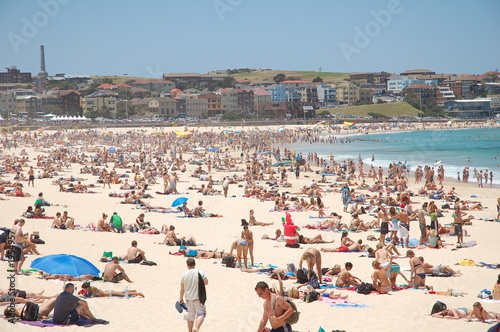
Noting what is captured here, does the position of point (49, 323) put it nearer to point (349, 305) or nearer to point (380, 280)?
point (349, 305)

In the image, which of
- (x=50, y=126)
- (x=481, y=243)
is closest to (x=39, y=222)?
(x=481, y=243)

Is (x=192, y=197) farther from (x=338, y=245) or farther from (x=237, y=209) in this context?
(x=338, y=245)

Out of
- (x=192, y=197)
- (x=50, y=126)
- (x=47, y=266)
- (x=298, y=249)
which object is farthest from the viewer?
(x=50, y=126)

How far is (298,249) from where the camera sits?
35.3 ft

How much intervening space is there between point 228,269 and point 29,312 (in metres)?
3.55

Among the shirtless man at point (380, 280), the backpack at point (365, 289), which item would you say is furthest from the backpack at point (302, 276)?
the shirtless man at point (380, 280)

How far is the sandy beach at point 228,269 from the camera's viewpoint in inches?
258

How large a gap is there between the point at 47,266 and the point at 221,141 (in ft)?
144

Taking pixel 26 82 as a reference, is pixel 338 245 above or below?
below

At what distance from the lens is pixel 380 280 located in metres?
7.91

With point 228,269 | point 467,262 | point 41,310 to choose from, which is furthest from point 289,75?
point 41,310

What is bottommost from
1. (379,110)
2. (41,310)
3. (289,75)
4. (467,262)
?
(467,262)

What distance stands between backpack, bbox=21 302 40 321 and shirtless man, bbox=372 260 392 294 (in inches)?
172

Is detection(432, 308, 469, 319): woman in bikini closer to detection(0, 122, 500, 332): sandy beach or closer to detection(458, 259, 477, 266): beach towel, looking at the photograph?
detection(0, 122, 500, 332): sandy beach
